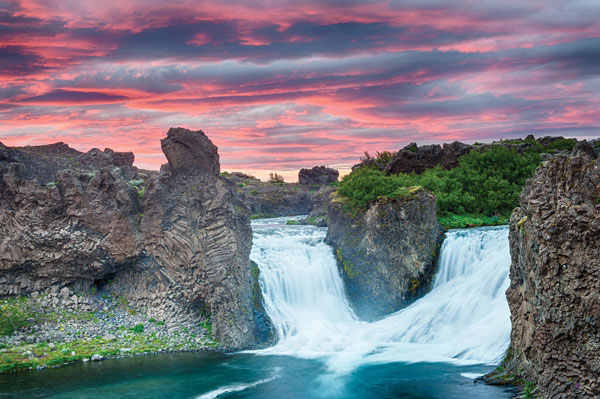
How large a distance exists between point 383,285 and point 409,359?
669 centimetres

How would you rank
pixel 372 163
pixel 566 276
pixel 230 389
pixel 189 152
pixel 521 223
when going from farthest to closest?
pixel 372 163, pixel 189 152, pixel 230 389, pixel 521 223, pixel 566 276

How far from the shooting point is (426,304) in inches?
1043

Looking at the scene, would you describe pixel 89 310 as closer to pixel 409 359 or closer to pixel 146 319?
pixel 146 319

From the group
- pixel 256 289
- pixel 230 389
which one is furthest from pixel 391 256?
pixel 230 389

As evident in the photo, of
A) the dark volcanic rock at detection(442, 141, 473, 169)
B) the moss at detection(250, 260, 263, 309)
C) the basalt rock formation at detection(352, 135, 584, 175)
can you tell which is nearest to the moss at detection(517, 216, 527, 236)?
the moss at detection(250, 260, 263, 309)

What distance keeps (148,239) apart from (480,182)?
89.1 feet

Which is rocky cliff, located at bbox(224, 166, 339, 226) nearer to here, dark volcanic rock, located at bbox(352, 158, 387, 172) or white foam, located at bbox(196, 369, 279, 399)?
dark volcanic rock, located at bbox(352, 158, 387, 172)

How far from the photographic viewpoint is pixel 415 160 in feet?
170

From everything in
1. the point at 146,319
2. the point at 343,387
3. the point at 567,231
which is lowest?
the point at 343,387

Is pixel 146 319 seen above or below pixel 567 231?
below

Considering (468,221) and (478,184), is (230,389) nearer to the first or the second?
(468,221)

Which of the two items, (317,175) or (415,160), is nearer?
(415,160)

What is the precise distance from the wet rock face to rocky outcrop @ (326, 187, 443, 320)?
13198mm

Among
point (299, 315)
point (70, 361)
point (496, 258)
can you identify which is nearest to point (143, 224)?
point (70, 361)
